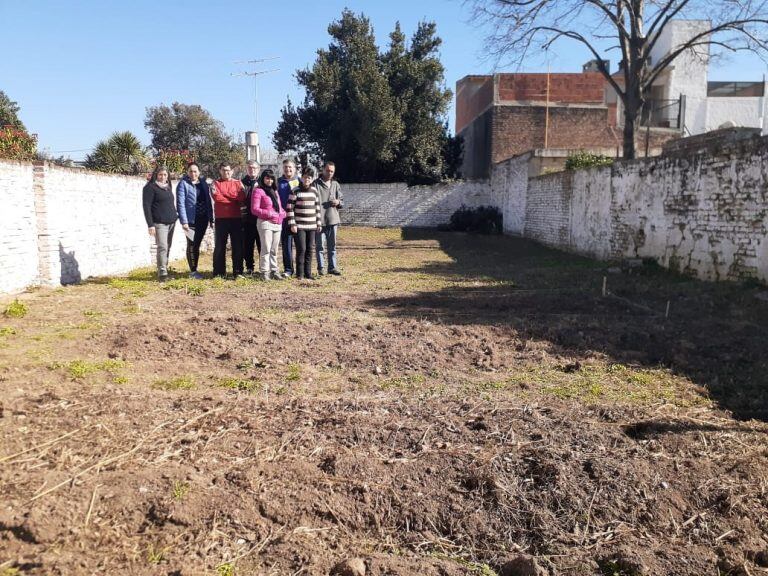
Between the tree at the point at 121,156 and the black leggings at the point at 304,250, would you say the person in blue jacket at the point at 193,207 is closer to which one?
the black leggings at the point at 304,250

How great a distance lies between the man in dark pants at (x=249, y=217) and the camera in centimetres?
952

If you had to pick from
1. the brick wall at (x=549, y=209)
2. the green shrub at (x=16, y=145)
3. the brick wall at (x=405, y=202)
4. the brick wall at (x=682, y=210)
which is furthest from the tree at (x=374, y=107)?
the green shrub at (x=16, y=145)

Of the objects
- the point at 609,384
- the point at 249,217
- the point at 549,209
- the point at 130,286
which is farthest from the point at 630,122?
the point at 609,384

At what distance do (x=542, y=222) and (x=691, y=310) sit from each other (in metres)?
10.8

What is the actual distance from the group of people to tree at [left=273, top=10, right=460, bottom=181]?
1728cm

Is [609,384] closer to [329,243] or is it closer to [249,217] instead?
[329,243]

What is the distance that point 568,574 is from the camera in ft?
8.39

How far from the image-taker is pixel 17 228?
768 cm

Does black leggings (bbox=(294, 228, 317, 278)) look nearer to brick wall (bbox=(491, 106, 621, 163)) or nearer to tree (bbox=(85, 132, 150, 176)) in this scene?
tree (bbox=(85, 132, 150, 176))

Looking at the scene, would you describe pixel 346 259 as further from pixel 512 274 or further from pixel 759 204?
pixel 759 204

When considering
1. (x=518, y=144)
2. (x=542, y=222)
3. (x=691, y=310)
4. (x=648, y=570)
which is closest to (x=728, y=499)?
→ (x=648, y=570)

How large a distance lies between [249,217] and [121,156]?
7532mm

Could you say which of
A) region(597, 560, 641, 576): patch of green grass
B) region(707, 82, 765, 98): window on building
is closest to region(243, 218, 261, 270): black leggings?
region(597, 560, 641, 576): patch of green grass

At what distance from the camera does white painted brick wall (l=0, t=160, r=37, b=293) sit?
7.45 metres
